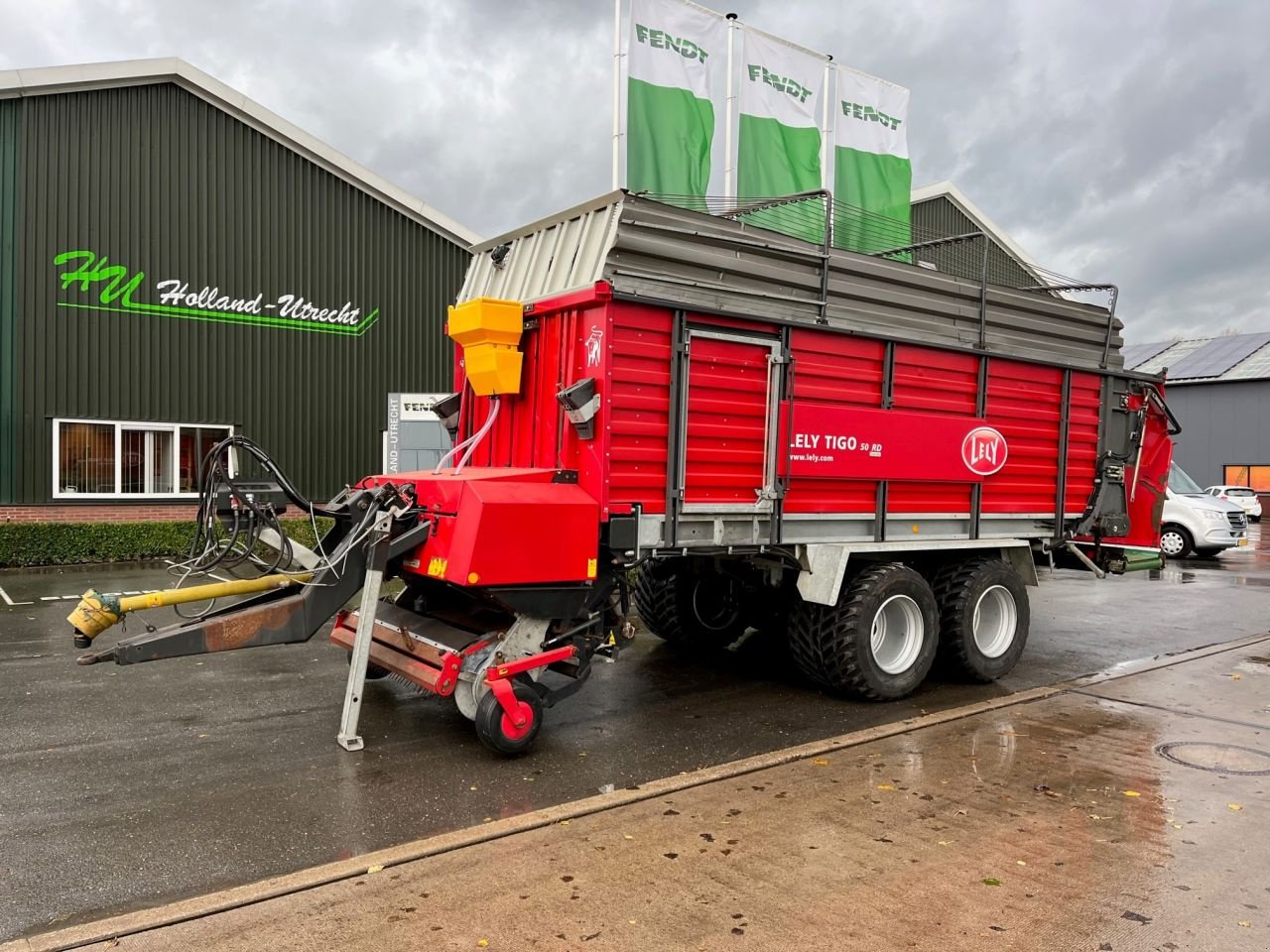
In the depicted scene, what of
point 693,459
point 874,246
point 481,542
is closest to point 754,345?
point 693,459

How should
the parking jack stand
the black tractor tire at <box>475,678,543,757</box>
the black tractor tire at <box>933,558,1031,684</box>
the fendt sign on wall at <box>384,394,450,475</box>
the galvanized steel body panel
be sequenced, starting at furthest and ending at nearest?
the fendt sign on wall at <box>384,394,450,475</box>
the black tractor tire at <box>933,558,1031,684</box>
the galvanized steel body panel
the parking jack stand
the black tractor tire at <box>475,678,543,757</box>

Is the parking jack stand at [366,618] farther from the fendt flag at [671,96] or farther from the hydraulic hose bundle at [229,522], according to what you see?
the fendt flag at [671,96]

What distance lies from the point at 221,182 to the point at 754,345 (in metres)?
13.4

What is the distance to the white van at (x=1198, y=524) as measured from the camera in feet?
58.5

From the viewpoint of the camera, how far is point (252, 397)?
16.5 m

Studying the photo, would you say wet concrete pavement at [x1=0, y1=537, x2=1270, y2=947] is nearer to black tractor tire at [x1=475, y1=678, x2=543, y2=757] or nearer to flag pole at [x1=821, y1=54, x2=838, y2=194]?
black tractor tire at [x1=475, y1=678, x2=543, y2=757]

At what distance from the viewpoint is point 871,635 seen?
6516mm

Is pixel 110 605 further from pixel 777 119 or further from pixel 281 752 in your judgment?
pixel 777 119

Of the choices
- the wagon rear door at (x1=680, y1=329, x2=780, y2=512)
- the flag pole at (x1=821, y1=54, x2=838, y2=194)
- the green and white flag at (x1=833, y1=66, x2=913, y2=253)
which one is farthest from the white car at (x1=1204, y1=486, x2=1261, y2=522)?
the wagon rear door at (x1=680, y1=329, x2=780, y2=512)

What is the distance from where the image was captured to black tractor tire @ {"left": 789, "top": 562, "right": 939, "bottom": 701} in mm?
6438

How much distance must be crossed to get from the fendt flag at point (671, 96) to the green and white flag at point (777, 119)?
0.85 metres

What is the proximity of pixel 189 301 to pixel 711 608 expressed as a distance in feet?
39.0

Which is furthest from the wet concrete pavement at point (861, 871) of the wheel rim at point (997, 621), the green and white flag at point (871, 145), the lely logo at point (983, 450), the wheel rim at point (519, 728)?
the green and white flag at point (871, 145)

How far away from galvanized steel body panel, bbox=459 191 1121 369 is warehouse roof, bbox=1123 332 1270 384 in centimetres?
2658
